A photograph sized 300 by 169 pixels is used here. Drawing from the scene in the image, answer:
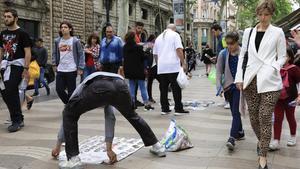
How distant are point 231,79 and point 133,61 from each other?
3647mm

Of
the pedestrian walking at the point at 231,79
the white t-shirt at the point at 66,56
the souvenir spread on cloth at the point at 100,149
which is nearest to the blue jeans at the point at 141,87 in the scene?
the white t-shirt at the point at 66,56

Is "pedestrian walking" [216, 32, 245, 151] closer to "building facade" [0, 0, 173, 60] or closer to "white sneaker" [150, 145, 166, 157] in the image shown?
"white sneaker" [150, 145, 166, 157]

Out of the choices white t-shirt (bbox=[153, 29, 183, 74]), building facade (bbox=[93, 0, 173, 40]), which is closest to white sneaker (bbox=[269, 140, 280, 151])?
white t-shirt (bbox=[153, 29, 183, 74])

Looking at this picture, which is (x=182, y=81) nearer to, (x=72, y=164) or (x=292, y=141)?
(x=292, y=141)

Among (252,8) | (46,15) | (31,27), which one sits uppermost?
(252,8)

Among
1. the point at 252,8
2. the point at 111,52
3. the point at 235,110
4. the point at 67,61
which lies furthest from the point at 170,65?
the point at 252,8

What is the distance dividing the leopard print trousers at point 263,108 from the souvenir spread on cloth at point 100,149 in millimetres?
1628

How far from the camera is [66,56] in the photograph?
25.9ft

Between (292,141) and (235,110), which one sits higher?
(235,110)

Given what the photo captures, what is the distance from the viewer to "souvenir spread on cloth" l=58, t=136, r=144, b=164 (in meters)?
5.22

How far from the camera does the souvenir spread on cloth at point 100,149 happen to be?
17.1 ft

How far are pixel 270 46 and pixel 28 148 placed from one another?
11.1ft

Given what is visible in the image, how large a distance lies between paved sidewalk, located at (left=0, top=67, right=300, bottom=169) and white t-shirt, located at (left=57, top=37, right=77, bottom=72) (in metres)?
0.98

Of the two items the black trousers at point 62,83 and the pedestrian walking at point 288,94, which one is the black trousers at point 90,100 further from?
the black trousers at point 62,83
